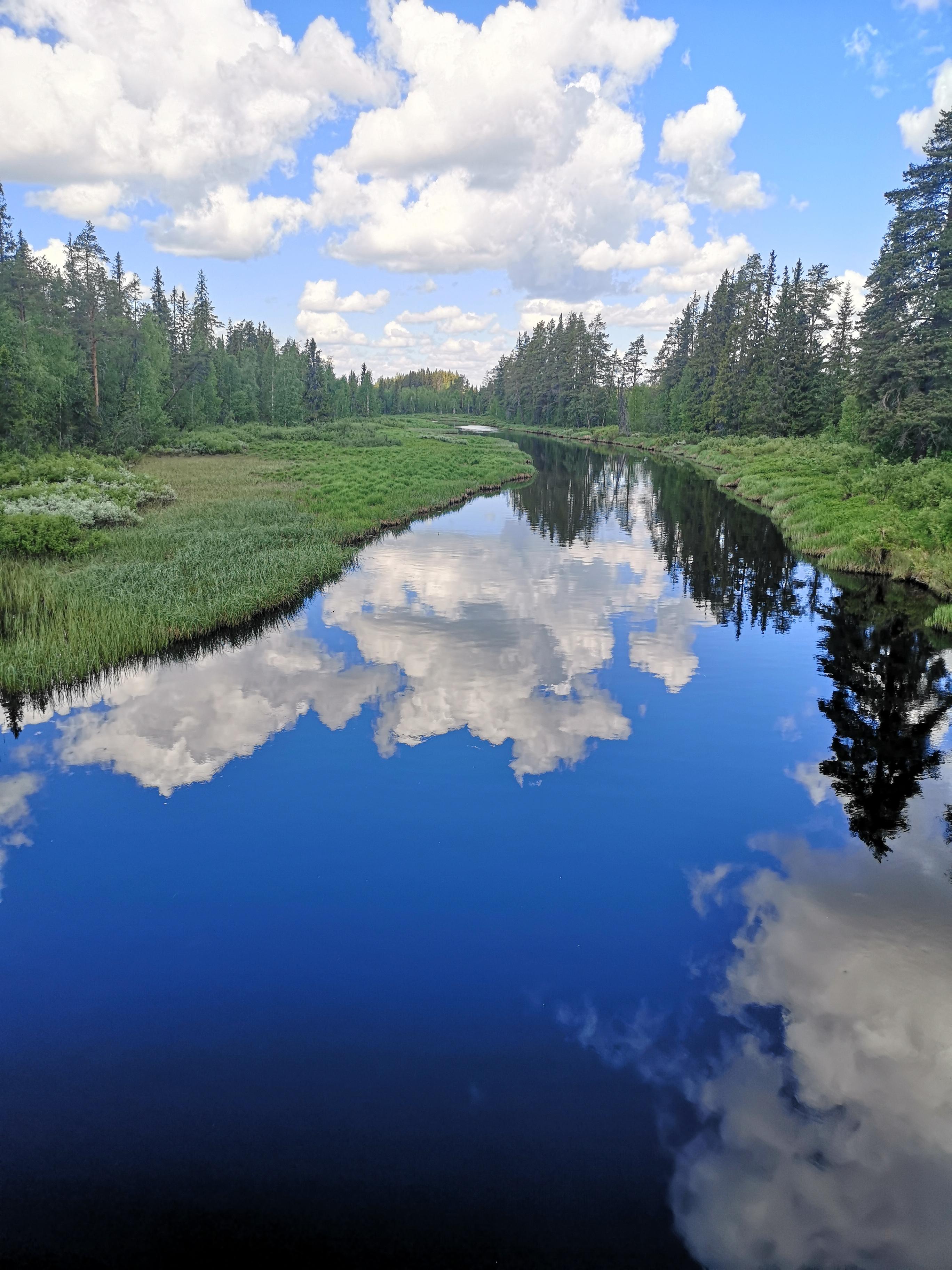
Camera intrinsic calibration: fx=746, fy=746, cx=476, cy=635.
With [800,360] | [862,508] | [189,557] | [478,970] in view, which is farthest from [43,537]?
[800,360]

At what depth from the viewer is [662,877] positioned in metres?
10.3

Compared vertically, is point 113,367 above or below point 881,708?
above

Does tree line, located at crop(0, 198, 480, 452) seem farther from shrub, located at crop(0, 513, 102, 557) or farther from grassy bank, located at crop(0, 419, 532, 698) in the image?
shrub, located at crop(0, 513, 102, 557)

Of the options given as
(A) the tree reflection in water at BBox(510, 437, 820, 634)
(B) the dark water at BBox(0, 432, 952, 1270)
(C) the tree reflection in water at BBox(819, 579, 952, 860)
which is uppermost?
(A) the tree reflection in water at BBox(510, 437, 820, 634)

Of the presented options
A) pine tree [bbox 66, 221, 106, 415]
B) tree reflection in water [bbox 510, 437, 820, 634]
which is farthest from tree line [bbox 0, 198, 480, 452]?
tree reflection in water [bbox 510, 437, 820, 634]

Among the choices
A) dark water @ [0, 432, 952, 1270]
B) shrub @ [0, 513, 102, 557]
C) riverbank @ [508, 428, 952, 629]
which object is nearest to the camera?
dark water @ [0, 432, 952, 1270]

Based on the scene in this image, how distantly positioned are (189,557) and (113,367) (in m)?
56.6

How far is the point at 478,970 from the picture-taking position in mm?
8500

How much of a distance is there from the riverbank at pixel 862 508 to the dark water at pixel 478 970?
9994mm

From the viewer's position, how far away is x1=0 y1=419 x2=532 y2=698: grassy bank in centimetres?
1730

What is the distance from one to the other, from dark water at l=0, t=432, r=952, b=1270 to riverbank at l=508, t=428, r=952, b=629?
32.8ft

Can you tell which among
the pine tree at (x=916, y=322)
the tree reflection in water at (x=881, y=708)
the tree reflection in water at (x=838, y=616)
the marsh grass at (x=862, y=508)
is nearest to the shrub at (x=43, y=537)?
the tree reflection in water at (x=838, y=616)

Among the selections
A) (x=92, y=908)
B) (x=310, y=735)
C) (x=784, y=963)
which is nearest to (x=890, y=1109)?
(x=784, y=963)

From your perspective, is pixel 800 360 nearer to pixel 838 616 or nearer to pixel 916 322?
pixel 916 322
